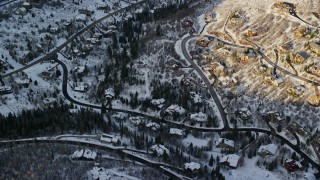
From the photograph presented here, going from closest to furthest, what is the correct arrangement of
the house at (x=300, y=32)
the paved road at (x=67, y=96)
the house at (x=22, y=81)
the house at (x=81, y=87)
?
1. the paved road at (x=67, y=96)
2. the house at (x=22, y=81)
3. the house at (x=81, y=87)
4. the house at (x=300, y=32)

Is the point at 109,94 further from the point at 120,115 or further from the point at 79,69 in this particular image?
the point at 79,69

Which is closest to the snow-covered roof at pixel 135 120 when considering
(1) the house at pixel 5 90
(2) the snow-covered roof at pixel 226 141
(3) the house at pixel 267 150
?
(2) the snow-covered roof at pixel 226 141

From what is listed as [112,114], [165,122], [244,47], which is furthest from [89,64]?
[244,47]

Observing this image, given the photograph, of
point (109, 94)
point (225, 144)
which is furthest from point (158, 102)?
point (225, 144)

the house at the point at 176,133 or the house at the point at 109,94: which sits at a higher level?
the house at the point at 109,94

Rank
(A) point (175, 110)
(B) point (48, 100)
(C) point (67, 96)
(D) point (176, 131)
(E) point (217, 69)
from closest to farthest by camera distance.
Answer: (D) point (176, 131), (A) point (175, 110), (B) point (48, 100), (C) point (67, 96), (E) point (217, 69)

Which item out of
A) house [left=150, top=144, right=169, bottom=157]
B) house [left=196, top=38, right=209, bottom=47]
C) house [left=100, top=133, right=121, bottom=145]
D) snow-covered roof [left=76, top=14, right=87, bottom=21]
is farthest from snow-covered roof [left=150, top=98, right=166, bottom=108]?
snow-covered roof [left=76, top=14, right=87, bottom=21]

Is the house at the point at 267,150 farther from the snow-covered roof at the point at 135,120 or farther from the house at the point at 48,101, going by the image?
the house at the point at 48,101

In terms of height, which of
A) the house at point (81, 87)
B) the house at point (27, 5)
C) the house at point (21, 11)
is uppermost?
the house at point (27, 5)
